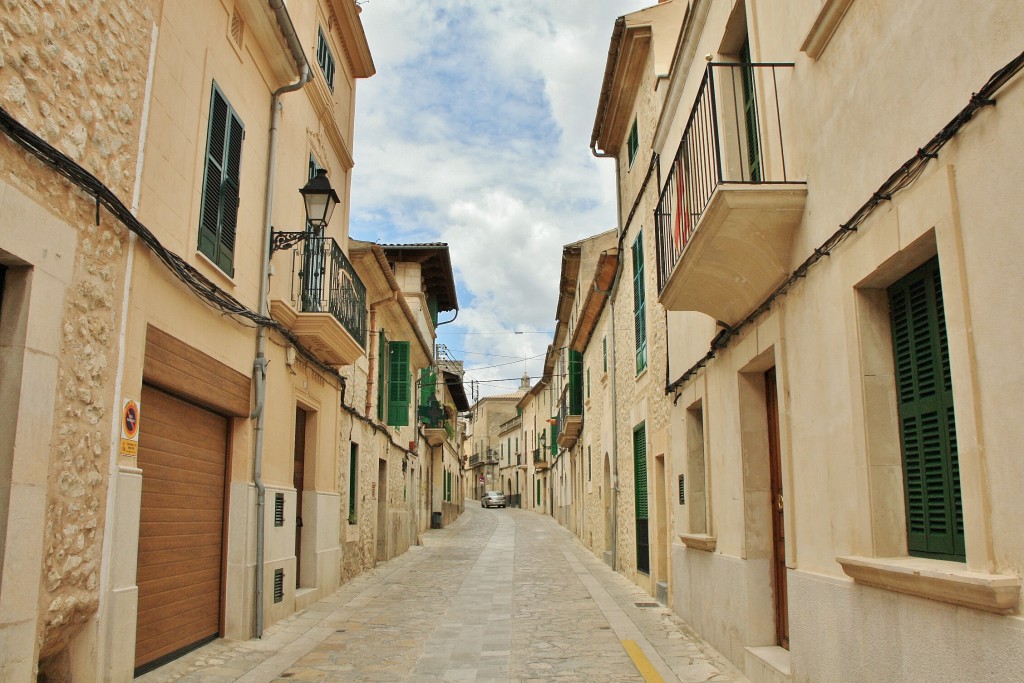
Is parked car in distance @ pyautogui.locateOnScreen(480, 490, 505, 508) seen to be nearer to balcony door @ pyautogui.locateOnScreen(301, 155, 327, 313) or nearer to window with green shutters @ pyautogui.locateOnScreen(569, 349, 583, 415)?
window with green shutters @ pyautogui.locateOnScreen(569, 349, 583, 415)

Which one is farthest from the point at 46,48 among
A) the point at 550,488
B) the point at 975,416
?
the point at 550,488

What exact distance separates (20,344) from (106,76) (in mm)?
2030

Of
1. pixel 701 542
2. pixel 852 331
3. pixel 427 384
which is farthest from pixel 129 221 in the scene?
pixel 427 384

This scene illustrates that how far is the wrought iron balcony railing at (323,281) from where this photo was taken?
1044 cm

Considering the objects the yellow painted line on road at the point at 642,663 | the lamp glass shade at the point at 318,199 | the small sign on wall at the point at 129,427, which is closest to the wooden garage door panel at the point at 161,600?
the small sign on wall at the point at 129,427

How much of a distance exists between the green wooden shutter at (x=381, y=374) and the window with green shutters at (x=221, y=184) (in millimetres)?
8963

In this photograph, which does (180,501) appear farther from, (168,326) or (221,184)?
(221,184)

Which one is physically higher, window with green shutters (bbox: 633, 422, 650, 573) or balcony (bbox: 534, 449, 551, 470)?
balcony (bbox: 534, 449, 551, 470)

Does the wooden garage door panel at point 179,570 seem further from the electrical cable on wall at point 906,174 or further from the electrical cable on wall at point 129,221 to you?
the electrical cable on wall at point 906,174

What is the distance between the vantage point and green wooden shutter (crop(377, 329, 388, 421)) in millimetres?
17500

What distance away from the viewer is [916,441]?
4449 millimetres

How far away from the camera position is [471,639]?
8.78 m

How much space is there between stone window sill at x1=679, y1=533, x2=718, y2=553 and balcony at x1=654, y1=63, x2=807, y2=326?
7.41ft

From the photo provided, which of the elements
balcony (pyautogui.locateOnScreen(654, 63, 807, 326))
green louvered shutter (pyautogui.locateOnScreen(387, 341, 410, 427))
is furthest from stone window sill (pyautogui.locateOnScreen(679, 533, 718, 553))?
green louvered shutter (pyautogui.locateOnScreen(387, 341, 410, 427))
